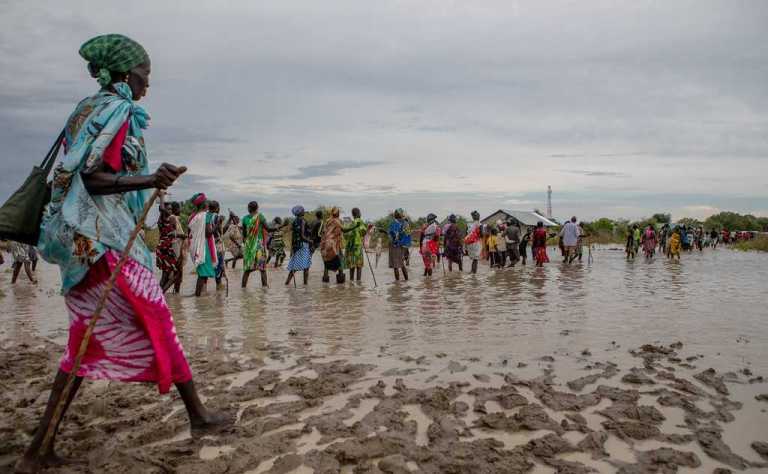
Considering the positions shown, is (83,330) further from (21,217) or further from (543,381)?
(543,381)

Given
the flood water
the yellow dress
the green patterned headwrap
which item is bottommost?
the flood water

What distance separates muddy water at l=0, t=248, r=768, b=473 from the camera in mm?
3039

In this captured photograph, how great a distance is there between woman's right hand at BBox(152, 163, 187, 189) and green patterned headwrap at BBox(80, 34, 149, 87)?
2.03 feet

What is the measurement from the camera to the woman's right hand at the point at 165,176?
2.83 metres

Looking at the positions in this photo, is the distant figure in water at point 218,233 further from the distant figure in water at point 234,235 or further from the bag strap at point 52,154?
the bag strap at point 52,154

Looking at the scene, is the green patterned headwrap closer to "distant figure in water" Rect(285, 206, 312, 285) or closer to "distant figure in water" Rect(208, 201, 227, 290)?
"distant figure in water" Rect(208, 201, 227, 290)

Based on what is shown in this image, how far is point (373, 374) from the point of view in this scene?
4.70 metres

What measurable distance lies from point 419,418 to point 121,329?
1.78 m

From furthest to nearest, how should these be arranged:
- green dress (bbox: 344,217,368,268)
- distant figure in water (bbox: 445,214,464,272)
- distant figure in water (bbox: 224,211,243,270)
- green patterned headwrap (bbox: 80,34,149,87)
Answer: distant figure in water (bbox: 445,214,464,272) → distant figure in water (bbox: 224,211,243,270) → green dress (bbox: 344,217,368,268) → green patterned headwrap (bbox: 80,34,149,87)

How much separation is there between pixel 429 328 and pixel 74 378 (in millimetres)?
4630

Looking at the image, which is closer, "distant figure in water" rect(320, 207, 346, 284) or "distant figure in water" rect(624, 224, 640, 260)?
"distant figure in water" rect(320, 207, 346, 284)

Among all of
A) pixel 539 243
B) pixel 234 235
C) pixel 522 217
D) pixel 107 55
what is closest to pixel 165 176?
pixel 107 55

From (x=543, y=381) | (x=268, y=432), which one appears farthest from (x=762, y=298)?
(x=268, y=432)

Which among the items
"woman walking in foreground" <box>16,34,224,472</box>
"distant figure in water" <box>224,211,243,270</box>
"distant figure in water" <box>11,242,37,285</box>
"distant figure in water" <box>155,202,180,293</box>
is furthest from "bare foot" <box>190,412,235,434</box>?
"distant figure in water" <box>11,242,37,285</box>
